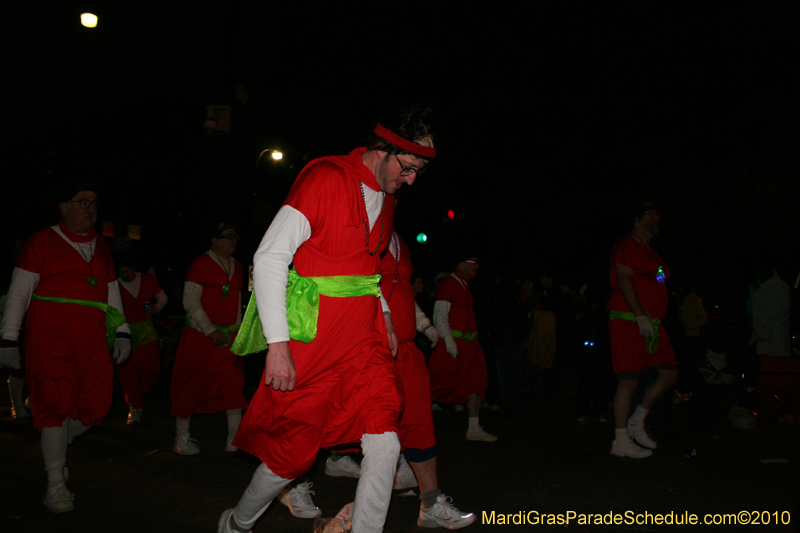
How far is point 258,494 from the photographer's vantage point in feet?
8.82

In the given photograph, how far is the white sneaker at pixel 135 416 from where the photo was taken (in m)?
7.23

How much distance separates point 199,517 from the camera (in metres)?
3.89

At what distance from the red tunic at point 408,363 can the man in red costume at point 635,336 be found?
87.9 inches

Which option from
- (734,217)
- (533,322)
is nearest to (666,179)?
(734,217)

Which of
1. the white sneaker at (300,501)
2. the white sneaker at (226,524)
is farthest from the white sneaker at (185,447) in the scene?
the white sneaker at (226,524)

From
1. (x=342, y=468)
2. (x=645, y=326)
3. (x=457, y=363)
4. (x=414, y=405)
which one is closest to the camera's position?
(x=414, y=405)

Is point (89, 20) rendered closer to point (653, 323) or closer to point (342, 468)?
point (342, 468)

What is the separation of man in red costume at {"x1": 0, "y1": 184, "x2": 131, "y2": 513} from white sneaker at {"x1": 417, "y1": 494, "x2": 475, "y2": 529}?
7.06ft

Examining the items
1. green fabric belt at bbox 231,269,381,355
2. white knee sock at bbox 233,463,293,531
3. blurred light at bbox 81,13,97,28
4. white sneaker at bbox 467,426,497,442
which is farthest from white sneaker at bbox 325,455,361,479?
blurred light at bbox 81,13,97,28

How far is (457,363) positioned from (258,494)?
3672mm

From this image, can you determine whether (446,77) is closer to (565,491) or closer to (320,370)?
(565,491)

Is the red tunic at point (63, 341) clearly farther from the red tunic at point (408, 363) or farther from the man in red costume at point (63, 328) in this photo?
the red tunic at point (408, 363)

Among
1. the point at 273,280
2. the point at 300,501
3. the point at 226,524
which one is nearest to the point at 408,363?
the point at 300,501

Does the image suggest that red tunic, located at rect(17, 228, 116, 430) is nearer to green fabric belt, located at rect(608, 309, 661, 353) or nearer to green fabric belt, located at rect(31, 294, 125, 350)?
green fabric belt, located at rect(31, 294, 125, 350)
